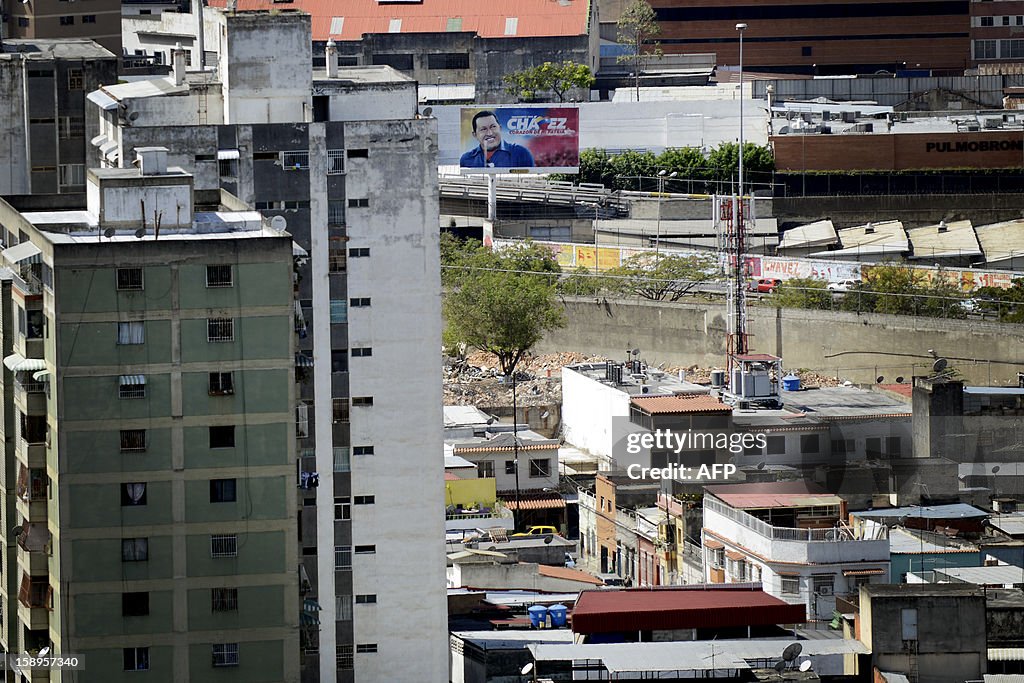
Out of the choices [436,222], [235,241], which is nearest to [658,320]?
[436,222]

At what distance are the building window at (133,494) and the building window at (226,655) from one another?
225cm

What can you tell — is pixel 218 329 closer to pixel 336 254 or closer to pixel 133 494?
pixel 133 494

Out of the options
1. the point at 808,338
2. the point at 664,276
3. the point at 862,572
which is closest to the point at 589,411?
the point at 808,338

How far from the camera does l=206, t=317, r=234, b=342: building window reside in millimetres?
37750

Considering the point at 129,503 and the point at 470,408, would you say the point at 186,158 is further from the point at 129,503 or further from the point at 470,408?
the point at 470,408

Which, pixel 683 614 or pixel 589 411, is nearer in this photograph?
pixel 683 614

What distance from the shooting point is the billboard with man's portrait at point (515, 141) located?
11700cm

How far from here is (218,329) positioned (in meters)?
37.8

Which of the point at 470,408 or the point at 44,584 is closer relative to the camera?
the point at 44,584

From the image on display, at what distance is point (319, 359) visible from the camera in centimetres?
5122

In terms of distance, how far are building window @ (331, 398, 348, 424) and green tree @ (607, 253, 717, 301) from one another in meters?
48.7

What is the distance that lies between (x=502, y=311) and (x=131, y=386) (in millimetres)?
61771

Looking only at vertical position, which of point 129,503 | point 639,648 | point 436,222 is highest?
point 436,222

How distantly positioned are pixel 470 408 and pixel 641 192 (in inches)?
1366
